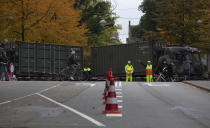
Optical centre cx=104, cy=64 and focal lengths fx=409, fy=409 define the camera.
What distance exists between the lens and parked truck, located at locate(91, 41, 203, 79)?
27.7 meters

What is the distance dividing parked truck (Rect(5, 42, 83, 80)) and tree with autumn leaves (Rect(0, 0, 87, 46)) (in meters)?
1.75

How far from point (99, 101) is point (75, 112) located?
8.74 ft

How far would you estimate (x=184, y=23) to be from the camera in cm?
4203

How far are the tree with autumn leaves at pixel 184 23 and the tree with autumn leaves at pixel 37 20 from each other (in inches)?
535

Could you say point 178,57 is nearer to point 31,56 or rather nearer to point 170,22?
point 31,56

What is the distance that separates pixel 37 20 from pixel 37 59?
3.23 m

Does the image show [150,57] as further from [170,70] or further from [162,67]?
[170,70]

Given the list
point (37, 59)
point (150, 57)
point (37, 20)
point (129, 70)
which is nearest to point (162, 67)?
point (150, 57)

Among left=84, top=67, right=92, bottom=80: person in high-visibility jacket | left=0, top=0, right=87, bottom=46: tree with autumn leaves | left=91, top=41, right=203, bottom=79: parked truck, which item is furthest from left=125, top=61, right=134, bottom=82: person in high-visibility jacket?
left=0, top=0, right=87, bottom=46: tree with autumn leaves

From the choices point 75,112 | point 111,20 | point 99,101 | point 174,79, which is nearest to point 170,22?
point 111,20

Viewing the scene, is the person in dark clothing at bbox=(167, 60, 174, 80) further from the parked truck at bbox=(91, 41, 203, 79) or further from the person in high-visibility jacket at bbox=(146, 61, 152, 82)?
the person in high-visibility jacket at bbox=(146, 61, 152, 82)

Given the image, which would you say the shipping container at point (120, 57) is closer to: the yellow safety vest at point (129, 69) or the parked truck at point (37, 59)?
the yellow safety vest at point (129, 69)

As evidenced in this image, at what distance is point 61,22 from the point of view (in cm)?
3297

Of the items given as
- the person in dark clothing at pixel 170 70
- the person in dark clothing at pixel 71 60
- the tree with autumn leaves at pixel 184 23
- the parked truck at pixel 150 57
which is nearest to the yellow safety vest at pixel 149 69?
the person in dark clothing at pixel 170 70
